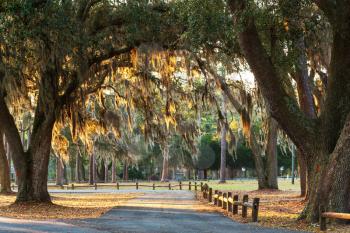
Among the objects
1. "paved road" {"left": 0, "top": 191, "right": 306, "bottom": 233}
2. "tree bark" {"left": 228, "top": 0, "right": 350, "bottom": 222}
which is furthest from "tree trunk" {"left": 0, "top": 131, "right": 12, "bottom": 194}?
"tree bark" {"left": 228, "top": 0, "right": 350, "bottom": 222}

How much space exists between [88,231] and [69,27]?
838cm

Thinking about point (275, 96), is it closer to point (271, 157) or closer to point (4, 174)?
point (271, 157)

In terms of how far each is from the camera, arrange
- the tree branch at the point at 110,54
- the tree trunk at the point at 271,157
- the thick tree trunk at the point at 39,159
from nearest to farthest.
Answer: the tree branch at the point at 110,54 < the thick tree trunk at the point at 39,159 < the tree trunk at the point at 271,157

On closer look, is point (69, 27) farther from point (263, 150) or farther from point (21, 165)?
point (263, 150)

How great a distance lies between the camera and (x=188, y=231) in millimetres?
13914

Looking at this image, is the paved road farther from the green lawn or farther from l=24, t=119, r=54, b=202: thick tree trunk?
the green lawn

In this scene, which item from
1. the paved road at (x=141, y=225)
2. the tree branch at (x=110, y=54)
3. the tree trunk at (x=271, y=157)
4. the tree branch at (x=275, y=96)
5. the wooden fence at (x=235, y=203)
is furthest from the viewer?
the tree trunk at (x=271, y=157)

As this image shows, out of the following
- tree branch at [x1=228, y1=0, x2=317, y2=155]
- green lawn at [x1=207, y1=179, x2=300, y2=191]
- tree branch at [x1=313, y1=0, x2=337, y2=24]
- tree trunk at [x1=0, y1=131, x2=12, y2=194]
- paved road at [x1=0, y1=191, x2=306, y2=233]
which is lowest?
green lawn at [x1=207, y1=179, x2=300, y2=191]

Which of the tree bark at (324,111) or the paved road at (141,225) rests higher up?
the tree bark at (324,111)

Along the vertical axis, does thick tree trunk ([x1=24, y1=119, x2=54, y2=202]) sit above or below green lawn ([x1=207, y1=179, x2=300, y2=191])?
above

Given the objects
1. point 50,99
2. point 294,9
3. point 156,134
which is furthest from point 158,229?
point 156,134

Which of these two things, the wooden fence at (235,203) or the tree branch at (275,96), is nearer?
the tree branch at (275,96)

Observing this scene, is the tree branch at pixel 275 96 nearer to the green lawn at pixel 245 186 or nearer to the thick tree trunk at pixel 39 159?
the thick tree trunk at pixel 39 159

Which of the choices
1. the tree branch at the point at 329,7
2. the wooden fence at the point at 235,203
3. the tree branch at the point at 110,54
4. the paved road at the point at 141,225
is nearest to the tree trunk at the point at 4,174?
the tree branch at the point at 110,54
